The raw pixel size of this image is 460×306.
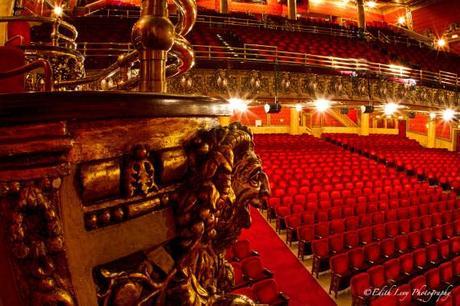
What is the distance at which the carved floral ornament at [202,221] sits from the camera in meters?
0.64

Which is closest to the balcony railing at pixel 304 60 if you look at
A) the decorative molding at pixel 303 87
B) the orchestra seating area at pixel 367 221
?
the decorative molding at pixel 303 87

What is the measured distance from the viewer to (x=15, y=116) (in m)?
0.48

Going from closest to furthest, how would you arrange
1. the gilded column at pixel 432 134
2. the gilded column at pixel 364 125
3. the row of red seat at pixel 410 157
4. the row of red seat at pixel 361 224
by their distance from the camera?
the row of red seat at pixel 361 224, the row of red seat at pixel 410 157, the gilded column at pixel 432 134, the gilded column at pixel 364 125

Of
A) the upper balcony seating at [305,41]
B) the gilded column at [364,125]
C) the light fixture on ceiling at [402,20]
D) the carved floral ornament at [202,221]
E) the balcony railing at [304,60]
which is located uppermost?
the light fixture on ceiling at [402,20]

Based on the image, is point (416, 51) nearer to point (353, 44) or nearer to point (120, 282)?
point (353, 44)

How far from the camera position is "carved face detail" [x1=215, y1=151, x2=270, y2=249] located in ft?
2.60

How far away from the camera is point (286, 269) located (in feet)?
16.0

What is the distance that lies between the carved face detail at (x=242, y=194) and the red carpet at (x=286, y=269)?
3.55 meters

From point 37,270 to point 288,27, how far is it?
16269mm

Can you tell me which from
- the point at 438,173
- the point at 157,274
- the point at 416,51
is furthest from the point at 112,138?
the point at 416,51

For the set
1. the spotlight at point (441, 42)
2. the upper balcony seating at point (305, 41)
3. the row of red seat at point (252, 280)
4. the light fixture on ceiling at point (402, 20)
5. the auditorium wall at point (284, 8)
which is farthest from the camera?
the light fixture on ceiling at point (402, 20)

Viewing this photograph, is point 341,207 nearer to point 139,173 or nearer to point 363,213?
point 363,213

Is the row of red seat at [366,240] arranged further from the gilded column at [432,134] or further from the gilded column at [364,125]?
the gilded column at [432,134]

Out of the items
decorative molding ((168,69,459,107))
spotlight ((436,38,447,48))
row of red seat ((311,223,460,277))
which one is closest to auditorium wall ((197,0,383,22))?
spotlight ((436,38,447,48))
